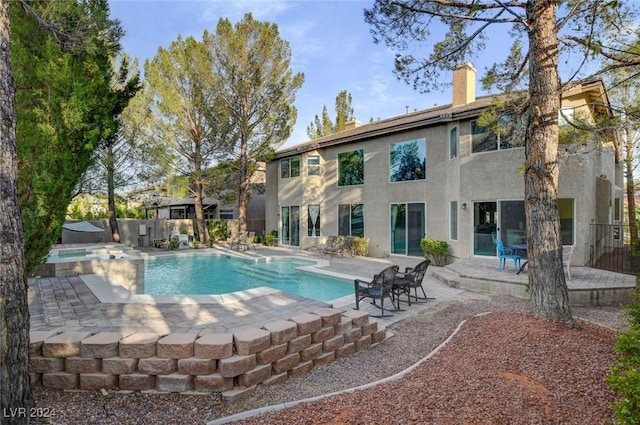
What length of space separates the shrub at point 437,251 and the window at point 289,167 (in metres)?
10.3

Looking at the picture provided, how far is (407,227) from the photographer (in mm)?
16812

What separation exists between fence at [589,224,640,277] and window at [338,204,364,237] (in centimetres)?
1009

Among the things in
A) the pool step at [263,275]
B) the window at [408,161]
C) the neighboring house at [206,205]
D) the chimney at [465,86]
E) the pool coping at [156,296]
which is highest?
the chimney at [465,86]

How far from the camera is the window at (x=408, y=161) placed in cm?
1625

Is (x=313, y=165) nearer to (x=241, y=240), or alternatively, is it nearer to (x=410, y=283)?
(x=241, y=240)

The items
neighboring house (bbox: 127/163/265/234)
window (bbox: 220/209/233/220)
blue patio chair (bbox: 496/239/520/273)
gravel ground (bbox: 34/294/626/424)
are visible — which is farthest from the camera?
window (bbox: 220/209/233/220)

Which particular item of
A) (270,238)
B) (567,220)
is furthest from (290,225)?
(567,220)

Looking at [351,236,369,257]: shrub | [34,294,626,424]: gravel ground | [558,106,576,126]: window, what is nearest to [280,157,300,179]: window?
[351,236,369,257]: shrub

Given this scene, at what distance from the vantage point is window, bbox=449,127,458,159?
14.6 metres

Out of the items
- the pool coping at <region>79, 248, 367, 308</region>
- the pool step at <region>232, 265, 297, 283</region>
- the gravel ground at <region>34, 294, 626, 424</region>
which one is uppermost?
the pool coping at <region>79, 248, 367, 308</region>

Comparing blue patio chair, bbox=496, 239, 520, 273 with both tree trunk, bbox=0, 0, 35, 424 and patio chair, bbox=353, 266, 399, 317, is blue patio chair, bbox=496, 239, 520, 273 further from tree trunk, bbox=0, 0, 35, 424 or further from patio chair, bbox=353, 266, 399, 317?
tree trunk, bbox=0, 0, 35, 424

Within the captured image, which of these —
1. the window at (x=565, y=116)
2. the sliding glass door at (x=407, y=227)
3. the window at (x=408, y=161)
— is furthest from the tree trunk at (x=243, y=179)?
the window at (x=565, y=116)

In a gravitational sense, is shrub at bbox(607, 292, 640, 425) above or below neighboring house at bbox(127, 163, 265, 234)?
below

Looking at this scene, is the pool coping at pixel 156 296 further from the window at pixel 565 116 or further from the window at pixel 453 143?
the window at pixel 453 143
